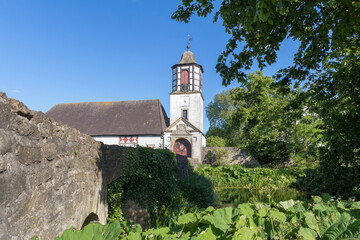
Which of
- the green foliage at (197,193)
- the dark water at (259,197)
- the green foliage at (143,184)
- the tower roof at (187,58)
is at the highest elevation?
the tower roof at (187,58)

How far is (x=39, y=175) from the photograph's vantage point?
2.51 meters

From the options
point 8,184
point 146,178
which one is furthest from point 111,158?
point 8,184

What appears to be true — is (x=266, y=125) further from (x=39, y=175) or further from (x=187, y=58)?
(x=39, y=175)

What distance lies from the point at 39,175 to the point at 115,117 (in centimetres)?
2401

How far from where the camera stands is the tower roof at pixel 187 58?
86.8 feet

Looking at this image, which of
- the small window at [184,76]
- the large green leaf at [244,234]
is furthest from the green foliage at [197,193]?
the small window at [184,76]

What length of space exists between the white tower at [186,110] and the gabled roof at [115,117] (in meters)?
1.46

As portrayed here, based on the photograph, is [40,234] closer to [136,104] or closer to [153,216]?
Answer: [153,216]

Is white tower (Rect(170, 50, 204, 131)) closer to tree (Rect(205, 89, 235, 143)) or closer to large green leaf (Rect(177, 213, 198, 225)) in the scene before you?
tree (Rect(205, 89, 235, 143))

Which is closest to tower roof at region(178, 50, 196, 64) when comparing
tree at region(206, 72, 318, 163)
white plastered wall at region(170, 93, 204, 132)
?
white plastered wall at region(170, 93, 204, 132)

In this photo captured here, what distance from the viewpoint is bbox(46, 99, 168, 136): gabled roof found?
24375 millimetres

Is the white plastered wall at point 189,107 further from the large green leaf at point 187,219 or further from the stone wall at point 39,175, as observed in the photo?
the large green leaf at point 187,219

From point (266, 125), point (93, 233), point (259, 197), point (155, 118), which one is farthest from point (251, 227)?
point (155, 118)

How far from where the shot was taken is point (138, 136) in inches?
942
